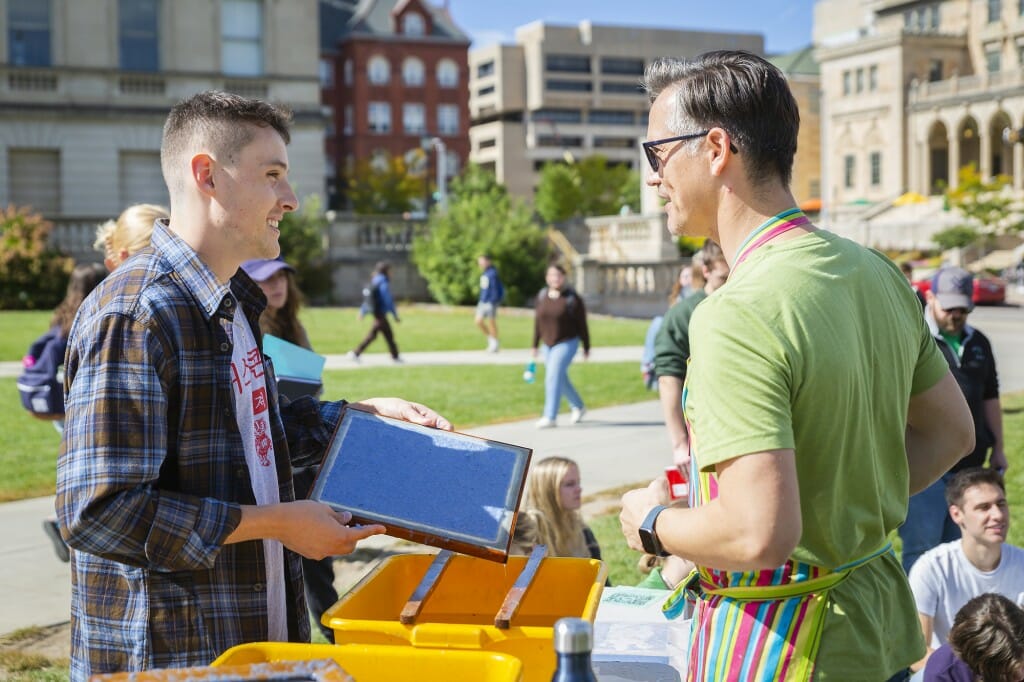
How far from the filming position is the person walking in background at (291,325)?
231 inches

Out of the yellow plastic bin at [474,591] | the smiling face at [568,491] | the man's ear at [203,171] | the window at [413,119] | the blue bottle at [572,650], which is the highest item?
the window at [413,119]

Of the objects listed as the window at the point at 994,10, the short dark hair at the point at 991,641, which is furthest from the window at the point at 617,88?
the short dark hair at the point at 991,641

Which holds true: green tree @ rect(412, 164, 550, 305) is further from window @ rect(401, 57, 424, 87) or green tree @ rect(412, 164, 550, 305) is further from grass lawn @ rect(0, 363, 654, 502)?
window @ rect(401, 57, 424, 87)

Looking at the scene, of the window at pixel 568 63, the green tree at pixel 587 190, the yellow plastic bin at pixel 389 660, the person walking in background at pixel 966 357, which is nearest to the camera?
the yellow plastic bin at pixel 389 660

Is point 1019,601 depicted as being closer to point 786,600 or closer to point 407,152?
point 786,600

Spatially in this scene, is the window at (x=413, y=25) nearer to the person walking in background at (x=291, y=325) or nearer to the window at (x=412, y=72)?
the window at (x=412, y=72)

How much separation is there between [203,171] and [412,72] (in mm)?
81210

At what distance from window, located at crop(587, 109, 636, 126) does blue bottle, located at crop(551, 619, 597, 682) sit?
123506 millimetres

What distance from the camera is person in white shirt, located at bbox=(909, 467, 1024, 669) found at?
227 inches

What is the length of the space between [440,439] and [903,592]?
1.16m

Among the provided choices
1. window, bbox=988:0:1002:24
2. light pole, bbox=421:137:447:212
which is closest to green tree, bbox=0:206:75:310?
light pole, bbox=421:137:447:212

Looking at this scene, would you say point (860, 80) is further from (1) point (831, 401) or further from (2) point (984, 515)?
(1) point (831, 401)

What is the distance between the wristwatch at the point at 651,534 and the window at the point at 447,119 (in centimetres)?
8181

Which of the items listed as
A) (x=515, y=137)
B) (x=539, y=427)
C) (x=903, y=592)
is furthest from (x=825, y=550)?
(x=515, y=137)
